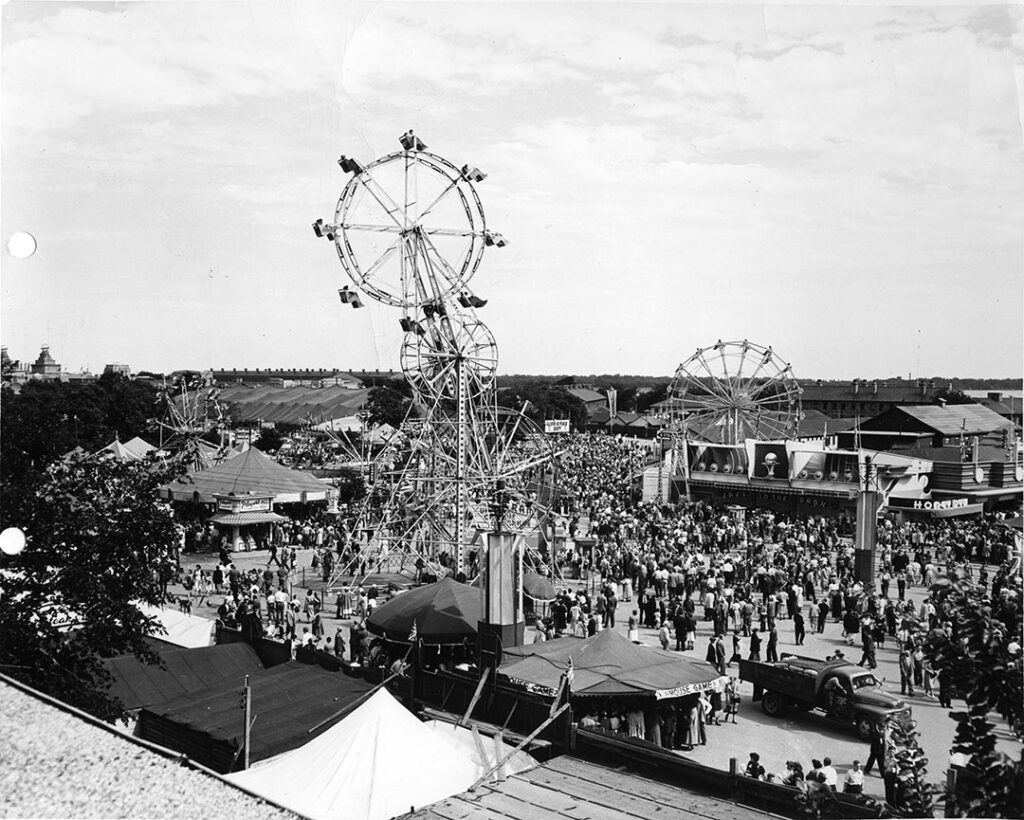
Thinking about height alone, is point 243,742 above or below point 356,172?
below

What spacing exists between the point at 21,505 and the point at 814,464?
1448 inches

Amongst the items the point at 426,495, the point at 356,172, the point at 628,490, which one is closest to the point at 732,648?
the point at 426,495

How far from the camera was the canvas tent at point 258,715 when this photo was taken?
1153 cm

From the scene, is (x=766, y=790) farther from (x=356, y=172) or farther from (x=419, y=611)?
(x=356, y=172)

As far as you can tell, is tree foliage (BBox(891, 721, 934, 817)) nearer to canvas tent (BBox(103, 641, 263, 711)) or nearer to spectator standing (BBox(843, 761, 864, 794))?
spectator standing (BBox(843, 761, 864, 794))

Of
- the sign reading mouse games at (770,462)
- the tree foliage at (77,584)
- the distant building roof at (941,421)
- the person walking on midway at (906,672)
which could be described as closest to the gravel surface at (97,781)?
the tree foliage at (77,584)

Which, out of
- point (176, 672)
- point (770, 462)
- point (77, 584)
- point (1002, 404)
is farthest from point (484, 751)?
point (1002, 404)

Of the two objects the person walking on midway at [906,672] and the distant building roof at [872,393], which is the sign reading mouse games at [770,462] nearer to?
the person walking on midway at [906,672]

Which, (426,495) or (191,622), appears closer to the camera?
(191,622)

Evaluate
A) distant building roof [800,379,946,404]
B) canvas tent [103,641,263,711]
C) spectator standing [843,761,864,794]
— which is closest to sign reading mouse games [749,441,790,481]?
canvas tent [103,641,263,711]

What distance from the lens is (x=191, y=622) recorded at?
695 inches

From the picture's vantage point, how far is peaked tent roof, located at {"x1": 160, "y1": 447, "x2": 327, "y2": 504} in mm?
35031

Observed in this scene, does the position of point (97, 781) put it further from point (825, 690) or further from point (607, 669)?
point (825, 690)

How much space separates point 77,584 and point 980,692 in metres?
10.3
